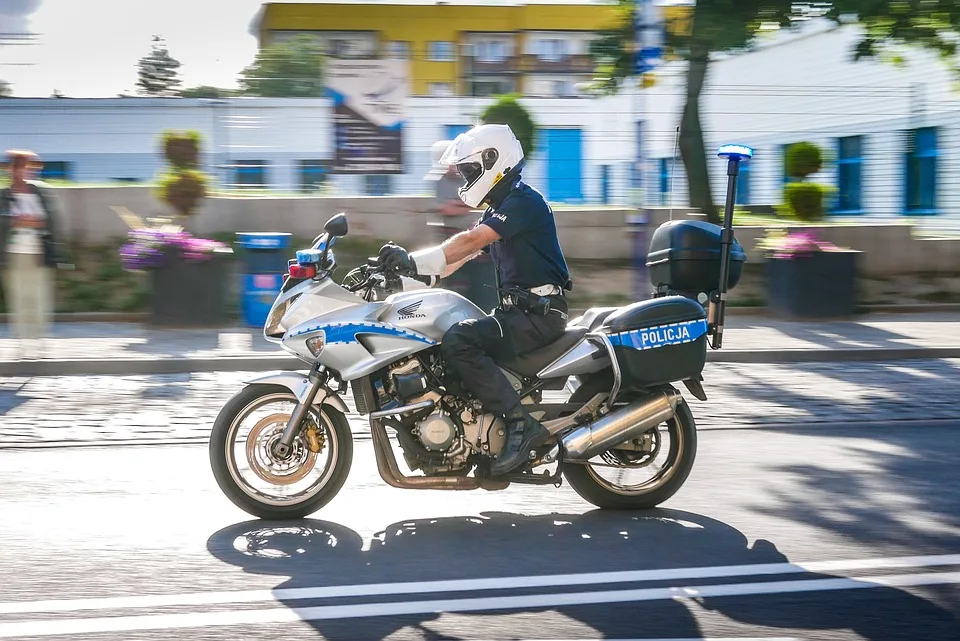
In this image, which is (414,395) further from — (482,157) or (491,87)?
(491,87)

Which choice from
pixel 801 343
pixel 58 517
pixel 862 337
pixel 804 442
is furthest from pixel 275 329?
pixel 862 337

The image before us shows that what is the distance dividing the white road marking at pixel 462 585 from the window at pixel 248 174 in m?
11.9

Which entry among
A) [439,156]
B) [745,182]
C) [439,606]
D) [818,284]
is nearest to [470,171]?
[439,156]

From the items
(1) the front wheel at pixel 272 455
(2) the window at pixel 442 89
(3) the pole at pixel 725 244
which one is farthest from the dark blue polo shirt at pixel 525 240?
(2) the window at pixel 442 89

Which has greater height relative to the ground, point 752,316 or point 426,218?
point 426,218

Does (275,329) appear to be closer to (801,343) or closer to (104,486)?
Answer: (104,486)

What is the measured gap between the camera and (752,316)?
1507 centimetres

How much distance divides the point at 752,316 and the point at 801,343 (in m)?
2.59

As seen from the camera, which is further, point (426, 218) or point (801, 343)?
point (426, 218)

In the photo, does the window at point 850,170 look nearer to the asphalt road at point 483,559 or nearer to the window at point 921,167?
the window at point 921,167

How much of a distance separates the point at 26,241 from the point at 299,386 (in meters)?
5.91

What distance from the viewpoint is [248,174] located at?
16.2 meters

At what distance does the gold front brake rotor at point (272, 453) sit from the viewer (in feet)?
18.5

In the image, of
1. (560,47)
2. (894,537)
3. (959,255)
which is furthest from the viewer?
(560,47)
